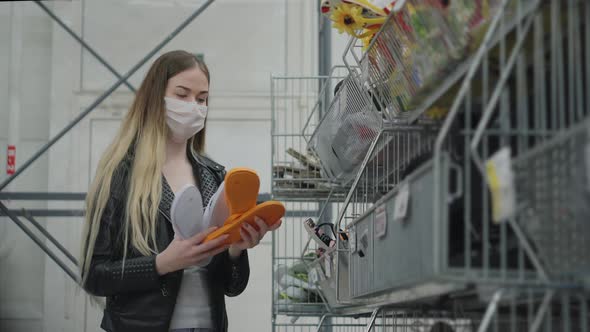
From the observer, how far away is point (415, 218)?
36.9 inches

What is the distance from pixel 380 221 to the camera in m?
1.15

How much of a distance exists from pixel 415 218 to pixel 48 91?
306cm

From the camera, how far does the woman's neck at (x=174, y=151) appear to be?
1835mm

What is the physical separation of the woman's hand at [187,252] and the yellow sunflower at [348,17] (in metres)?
0.41

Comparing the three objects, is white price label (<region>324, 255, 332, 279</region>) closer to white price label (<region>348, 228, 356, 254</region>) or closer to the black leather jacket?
the black leather jacket

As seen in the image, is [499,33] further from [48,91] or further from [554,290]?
[48,91]

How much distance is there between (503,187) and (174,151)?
1.13 metres

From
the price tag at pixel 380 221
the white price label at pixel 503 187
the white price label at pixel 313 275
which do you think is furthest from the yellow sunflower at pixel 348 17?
the white price label at pixel 313 275

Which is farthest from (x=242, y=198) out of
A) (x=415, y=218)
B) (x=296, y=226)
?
(x=296, y=226)

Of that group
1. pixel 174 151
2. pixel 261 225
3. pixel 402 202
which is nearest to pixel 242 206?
pixel 261 225

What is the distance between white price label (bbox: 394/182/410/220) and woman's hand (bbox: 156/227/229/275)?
58cm

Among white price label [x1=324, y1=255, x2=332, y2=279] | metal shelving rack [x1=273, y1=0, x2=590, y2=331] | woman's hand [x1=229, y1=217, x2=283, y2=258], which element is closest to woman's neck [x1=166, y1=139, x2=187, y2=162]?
woman's hand [x1=229, y1=217, x2=283, y2=258]

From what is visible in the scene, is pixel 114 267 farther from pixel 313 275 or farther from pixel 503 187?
pixel 503 187

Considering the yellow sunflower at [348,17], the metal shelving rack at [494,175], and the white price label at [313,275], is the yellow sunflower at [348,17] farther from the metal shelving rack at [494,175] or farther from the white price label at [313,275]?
the white price label at [313,275]
